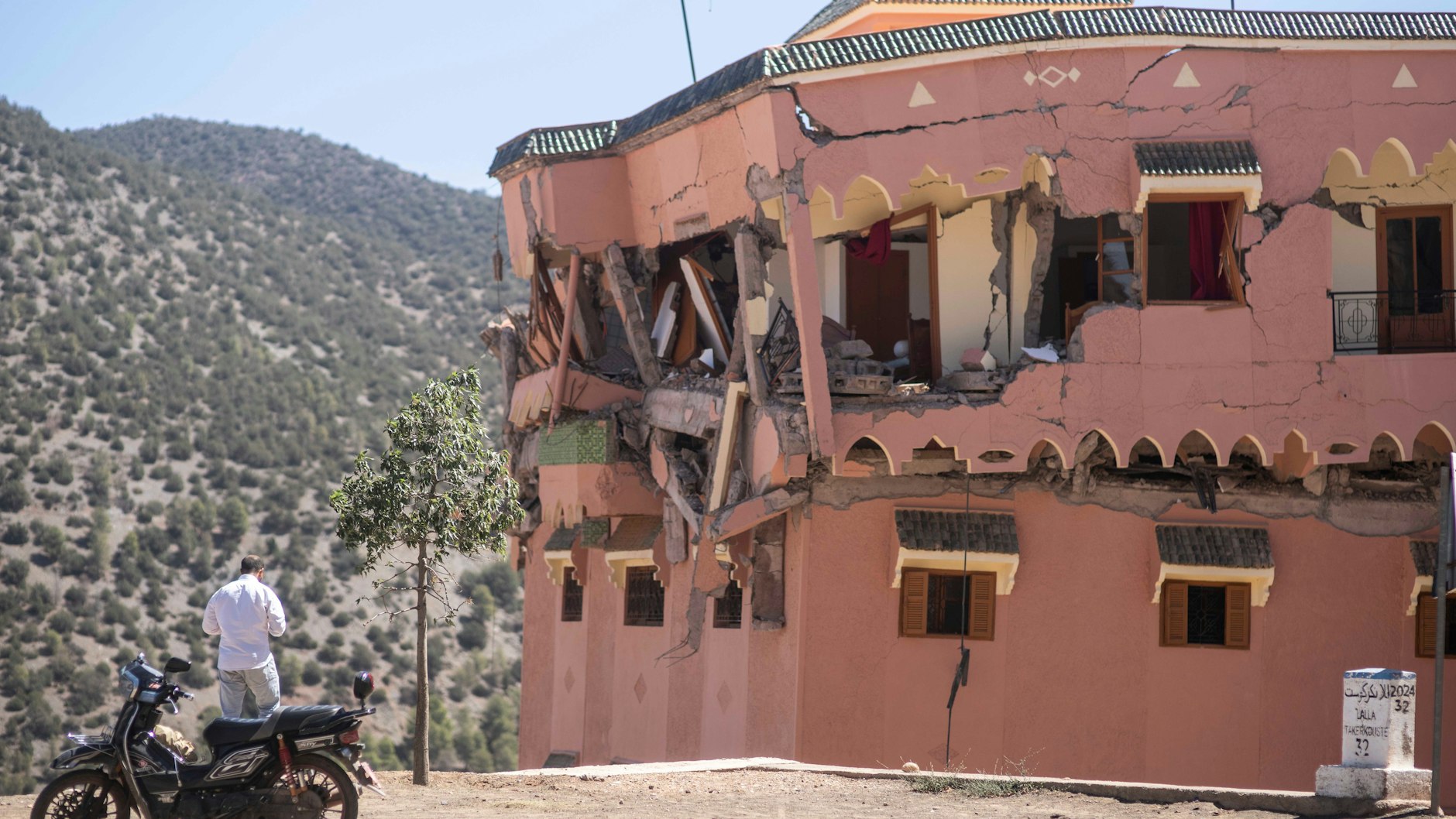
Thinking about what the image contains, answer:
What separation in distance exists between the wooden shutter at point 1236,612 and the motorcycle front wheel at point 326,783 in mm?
9529

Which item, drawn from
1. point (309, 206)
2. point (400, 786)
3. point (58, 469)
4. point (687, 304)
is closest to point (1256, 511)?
point (687, 304)

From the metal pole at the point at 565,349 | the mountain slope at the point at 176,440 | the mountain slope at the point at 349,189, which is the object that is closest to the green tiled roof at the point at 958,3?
the metal pole at the point at 565,349

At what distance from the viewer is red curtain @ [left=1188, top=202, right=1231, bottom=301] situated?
1591 centimetres

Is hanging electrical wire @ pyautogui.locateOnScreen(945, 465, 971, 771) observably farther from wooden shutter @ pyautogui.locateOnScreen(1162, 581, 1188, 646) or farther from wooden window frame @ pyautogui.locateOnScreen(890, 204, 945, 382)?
wooden shutter @ pyautogui.locateOnScreen(1162, 581, 1188, 646)

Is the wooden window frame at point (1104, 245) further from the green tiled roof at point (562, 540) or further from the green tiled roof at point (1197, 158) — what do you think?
the green tiled roof at point (562, 540)

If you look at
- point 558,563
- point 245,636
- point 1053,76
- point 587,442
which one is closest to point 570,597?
point 558,563

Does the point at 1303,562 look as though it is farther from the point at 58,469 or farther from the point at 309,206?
the point at 309,206

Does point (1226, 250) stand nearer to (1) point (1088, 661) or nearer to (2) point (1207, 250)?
(2) point (1207, 250)

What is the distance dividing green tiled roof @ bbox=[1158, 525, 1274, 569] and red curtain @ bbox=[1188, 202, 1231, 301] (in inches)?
88.2

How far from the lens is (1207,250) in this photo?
52.3 feet

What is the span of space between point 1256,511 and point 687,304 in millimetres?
6883

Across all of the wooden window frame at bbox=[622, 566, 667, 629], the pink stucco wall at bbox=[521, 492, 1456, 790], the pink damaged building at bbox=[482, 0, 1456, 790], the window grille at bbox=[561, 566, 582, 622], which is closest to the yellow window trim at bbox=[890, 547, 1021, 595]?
the pink damaged building at bbox=[482, 0, 1456, 790]

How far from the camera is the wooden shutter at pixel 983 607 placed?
53.0 feet

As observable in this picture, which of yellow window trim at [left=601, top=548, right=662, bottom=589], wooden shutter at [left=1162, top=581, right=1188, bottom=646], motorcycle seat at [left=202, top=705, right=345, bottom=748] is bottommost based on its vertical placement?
motorcycle seat at [left=202, top=705, right=345, bottom=748]
